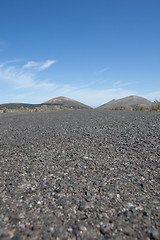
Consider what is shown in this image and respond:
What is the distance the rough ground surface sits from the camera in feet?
8.45

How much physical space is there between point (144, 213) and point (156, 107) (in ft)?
93.2

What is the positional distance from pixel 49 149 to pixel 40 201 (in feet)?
10.4

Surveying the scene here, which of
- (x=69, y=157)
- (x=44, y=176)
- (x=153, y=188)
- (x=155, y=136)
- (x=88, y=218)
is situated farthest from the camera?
(x=155, y=136)

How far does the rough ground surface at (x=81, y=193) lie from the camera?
2574 millimetres

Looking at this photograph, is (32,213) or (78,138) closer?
(32,213)

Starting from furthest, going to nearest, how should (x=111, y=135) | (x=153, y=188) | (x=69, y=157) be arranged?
(x=111, y=135), (x=69, y=157), (x=153, y=188)

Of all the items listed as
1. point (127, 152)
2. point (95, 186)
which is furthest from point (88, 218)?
point (127, 152)

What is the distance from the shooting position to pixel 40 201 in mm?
3270

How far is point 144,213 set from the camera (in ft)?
9.36

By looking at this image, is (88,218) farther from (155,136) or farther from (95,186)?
(155,136)

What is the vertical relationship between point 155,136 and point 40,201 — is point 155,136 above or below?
above

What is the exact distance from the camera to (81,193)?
11.4ft

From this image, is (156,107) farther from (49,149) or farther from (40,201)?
(40,201)

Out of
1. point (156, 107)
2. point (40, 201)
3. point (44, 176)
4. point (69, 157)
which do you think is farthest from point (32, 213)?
point (156, 107)
